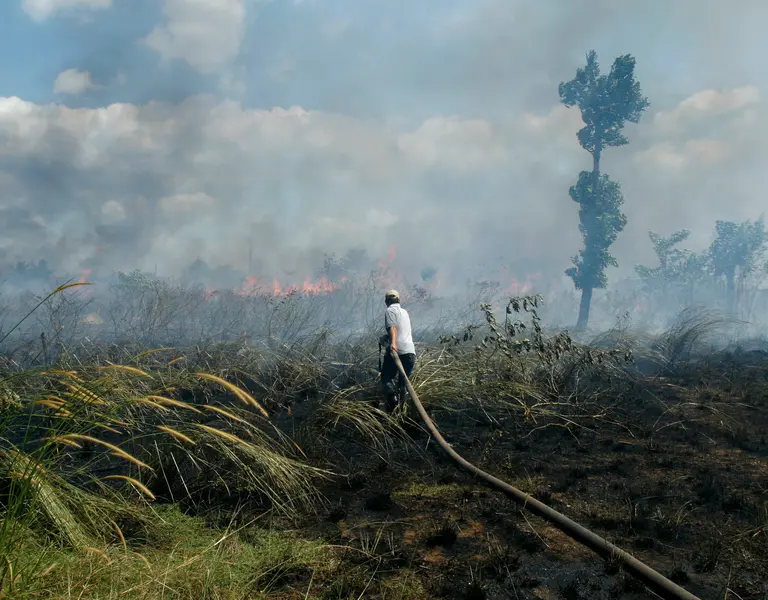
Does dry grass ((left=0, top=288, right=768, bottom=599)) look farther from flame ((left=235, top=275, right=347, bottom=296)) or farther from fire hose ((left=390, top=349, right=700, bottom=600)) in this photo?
flame ((left=235, top=275, right=347, bottom=296))

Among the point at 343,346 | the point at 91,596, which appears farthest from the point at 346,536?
the point at 343,346

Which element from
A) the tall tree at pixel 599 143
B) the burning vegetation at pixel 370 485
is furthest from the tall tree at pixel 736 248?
the burning vegetation at pixel 370 485

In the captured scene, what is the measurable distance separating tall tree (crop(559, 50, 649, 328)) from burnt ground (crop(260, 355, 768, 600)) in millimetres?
28532

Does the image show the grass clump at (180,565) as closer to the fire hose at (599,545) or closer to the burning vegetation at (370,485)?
the burning vegetation at (370,485)

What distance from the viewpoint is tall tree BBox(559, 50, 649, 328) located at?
33188mm

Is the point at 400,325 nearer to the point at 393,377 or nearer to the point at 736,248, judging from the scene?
the point at 393,377

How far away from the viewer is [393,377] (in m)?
6.93

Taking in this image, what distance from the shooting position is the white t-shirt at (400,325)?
6.84m

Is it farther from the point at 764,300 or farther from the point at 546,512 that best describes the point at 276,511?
the point at 764,300

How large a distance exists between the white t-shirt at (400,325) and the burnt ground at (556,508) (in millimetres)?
1030

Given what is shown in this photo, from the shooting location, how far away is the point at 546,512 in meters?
3.80

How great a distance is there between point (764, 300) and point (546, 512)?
9099 centimetres

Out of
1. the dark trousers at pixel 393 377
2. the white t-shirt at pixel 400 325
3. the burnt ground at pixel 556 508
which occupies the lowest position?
the burnt ground at pixel 556 508

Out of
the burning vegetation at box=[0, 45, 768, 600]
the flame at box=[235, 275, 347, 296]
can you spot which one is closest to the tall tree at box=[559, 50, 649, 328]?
the flame at box=[235, 275, 347, 296]
